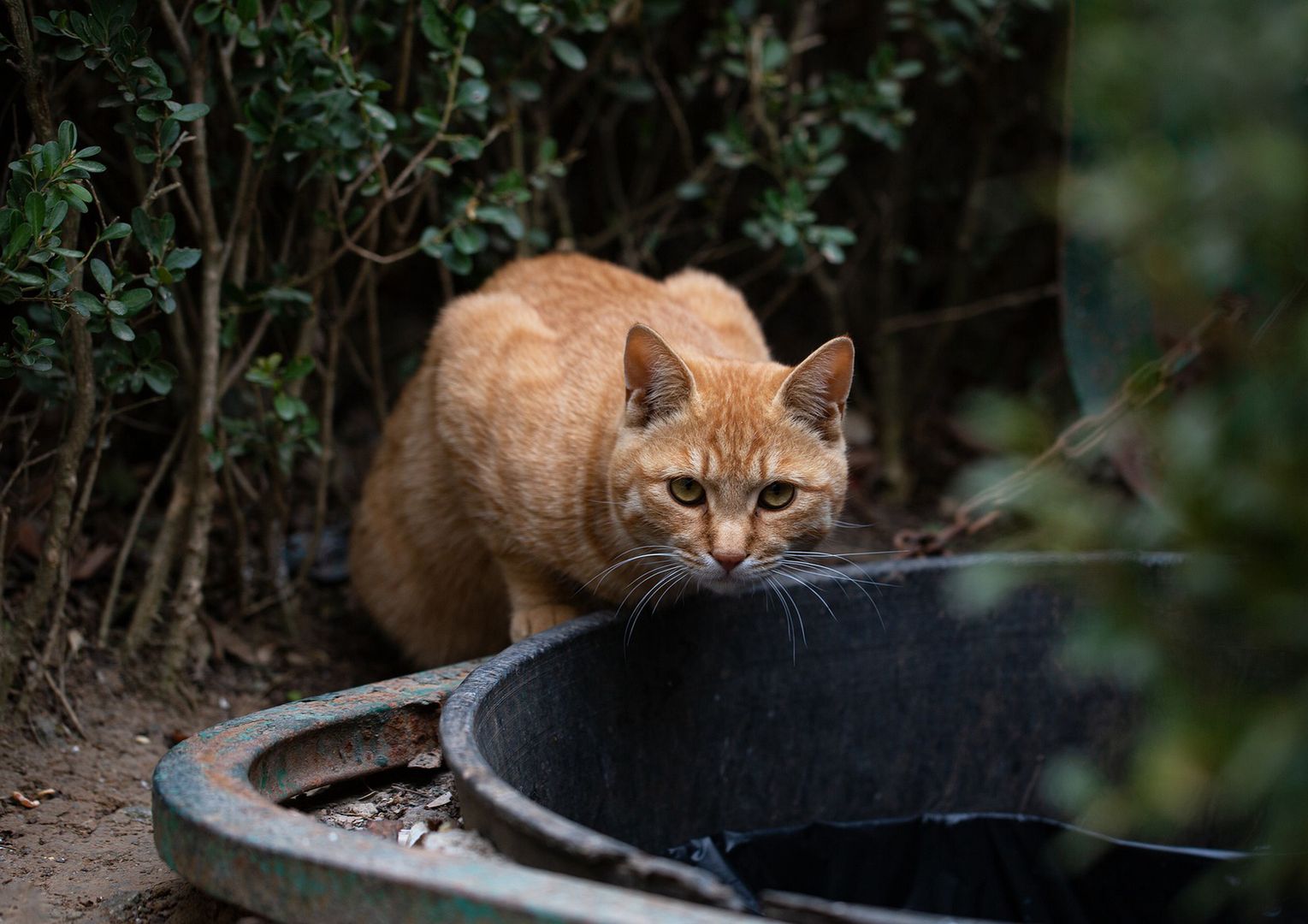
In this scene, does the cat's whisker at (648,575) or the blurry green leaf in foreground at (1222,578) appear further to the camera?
the cat's whisker at (648,575)

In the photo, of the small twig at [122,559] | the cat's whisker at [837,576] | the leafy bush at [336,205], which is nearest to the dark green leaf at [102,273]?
the leafy bush at [336,205]

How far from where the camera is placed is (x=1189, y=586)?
1.12 meters

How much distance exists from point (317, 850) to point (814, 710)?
4.99 ft

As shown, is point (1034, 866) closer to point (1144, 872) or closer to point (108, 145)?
point (1144, 872)

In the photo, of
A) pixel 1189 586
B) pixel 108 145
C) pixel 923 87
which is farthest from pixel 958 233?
pixel 1189 586

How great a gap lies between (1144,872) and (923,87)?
10.5 feet

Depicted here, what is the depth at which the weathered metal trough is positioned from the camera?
4.73ft

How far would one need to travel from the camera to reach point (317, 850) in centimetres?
150

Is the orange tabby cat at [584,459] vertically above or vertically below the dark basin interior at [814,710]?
above

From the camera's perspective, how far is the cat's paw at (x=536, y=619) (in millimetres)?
2918

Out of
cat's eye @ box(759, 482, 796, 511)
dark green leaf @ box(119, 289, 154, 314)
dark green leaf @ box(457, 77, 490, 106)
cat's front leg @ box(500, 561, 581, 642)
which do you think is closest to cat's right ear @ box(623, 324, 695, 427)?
cat's eye @ box(759, 482, 796, 511)

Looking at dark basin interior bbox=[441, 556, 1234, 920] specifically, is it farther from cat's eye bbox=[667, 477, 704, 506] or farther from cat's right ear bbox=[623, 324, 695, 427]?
cat's right ear bbox=[623, 324, 695, 427]

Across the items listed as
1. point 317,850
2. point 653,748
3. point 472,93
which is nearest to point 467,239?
point 472,93

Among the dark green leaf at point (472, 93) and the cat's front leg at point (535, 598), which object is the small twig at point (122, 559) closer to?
the cat's front leg at point (535, 598)
